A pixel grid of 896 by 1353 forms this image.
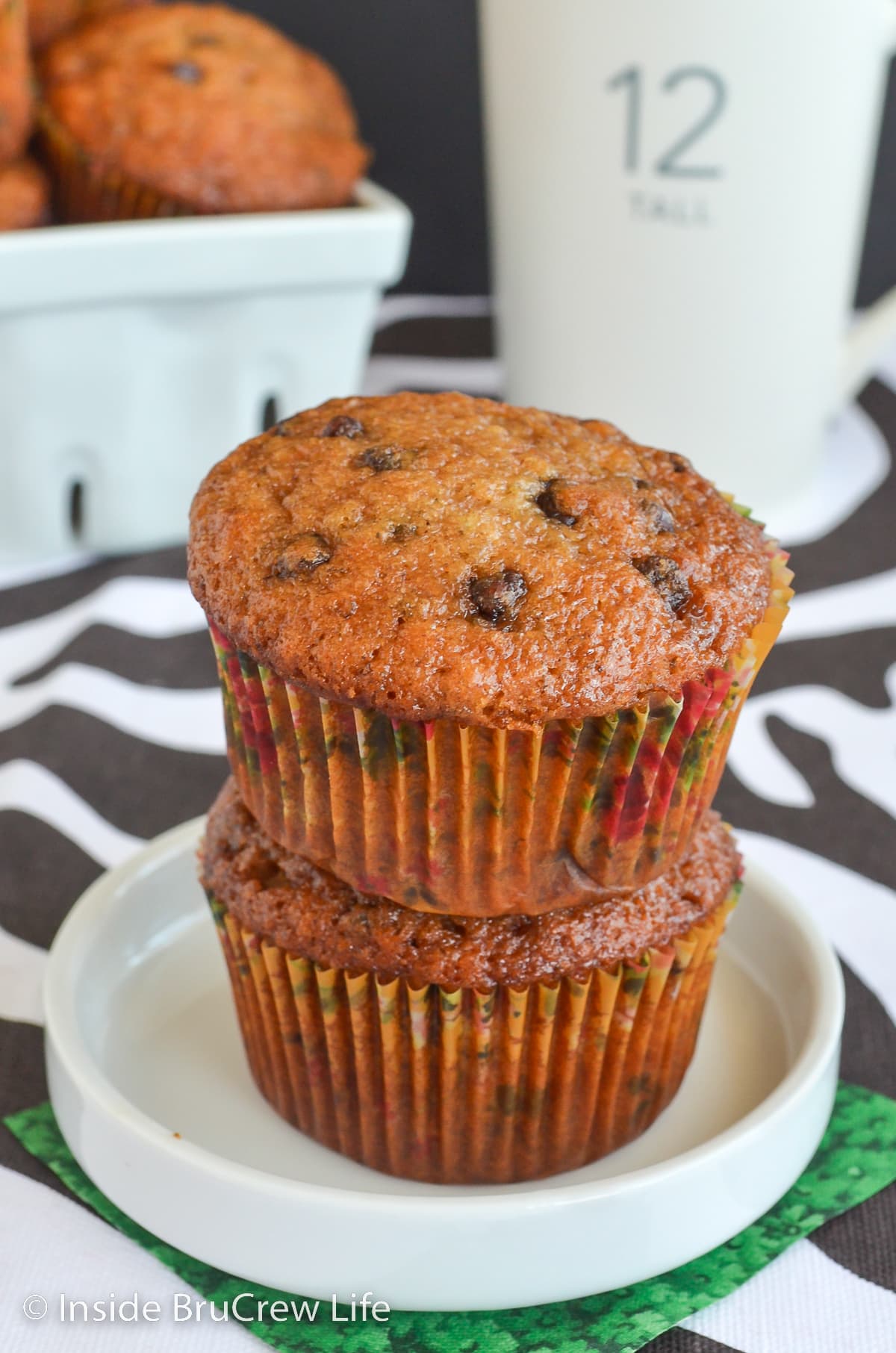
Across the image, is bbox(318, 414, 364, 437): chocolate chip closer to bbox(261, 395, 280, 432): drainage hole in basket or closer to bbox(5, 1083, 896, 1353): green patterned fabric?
bbox(5, 1083, 896, 1353): green patterned fabric

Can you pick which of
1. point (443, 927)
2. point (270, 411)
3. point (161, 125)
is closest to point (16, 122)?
point (161, 125)

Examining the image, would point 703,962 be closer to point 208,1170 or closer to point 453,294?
point 208,1170

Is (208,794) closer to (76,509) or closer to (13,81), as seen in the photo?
(76,509)

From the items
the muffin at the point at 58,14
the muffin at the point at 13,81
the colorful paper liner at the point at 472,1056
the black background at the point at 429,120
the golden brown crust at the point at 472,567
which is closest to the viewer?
the golden brown crust at the point at 472,567

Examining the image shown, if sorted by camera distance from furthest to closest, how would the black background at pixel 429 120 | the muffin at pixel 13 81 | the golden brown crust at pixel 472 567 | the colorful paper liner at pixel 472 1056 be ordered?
the black background at pixel 429 120 → the muffin at pixel 13 81 → the colorful paper liner at pixel 472 1056 → the golden brown crust at pixel 472 567

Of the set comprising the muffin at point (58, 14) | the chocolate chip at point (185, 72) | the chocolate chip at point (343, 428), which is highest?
the muffin at point (58, 14)

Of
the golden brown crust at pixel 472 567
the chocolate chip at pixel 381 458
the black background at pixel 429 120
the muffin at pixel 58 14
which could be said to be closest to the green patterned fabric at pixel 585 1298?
the golden brown crust at pixel 472 567

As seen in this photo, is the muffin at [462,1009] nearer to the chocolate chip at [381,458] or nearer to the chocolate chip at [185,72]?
the chocolate chip at [381,458]
